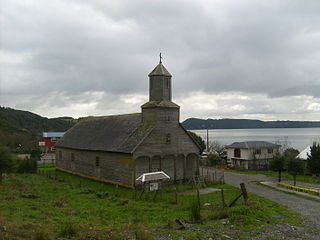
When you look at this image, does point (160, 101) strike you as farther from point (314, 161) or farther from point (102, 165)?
point (314, 161)

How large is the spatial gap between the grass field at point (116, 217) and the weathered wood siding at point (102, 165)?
584 cm

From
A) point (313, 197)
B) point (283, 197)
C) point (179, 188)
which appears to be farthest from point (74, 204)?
point (313, 197)

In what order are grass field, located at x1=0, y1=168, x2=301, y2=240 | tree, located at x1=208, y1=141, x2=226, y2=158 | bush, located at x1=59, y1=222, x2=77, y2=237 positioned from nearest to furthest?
bush, located at x1=59, y1=222, x2=77, y2=237
grass field, located at x1=0, y1=168, x2=301, y2=240
tree, located at x1=208, y1=141, x2=226, y2=158

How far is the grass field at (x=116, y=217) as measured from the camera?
1228 centimetres

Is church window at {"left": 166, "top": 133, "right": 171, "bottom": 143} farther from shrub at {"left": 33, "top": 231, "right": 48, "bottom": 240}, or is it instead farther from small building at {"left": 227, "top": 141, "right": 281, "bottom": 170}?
small building at {"left": 227, "top": 141, "right": 281, "bottom": 170}

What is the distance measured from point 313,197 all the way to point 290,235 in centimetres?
1364

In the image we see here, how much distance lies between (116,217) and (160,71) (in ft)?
63.4

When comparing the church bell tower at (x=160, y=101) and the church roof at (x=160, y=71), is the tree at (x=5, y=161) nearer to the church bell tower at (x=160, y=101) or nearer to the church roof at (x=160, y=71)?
the church bell tower at (x=160, y=101)

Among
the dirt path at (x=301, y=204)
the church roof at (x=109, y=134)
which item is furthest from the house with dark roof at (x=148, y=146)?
the dirt path at (x=301, y=204)

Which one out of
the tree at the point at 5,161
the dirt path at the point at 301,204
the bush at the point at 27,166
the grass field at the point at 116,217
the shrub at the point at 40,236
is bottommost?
the dirt path at the point at 301,204

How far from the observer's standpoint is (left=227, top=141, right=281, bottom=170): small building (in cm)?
5141

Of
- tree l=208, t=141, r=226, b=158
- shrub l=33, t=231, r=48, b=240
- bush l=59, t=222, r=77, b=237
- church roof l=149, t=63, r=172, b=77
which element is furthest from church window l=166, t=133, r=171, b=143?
tree l=208, t=141, r=226, b=158

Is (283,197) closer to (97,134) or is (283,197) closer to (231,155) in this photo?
(97,134)

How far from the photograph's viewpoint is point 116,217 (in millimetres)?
17141
